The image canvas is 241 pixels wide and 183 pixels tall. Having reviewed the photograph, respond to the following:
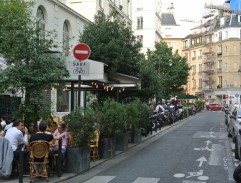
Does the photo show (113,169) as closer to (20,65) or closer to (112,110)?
(112,110)

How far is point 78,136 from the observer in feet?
37.1

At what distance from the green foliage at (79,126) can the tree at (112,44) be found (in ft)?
35.5

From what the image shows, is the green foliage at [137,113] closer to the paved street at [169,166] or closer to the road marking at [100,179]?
the paved street at [169,166]

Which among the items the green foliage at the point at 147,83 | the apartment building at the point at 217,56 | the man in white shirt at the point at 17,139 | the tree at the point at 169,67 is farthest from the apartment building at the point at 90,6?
the apartment building at the point at 217,56

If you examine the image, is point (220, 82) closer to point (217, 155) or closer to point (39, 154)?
point (217, 155)

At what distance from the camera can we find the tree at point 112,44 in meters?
22.5

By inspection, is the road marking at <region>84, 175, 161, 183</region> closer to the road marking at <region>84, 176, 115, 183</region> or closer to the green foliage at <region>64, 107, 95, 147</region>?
the road marking at <region>84, 176, 115, 183</region>

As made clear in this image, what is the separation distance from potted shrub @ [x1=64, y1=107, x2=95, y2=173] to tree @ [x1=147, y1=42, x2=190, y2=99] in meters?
45.2

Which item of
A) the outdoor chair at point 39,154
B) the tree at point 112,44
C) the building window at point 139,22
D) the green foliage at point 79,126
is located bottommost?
the outdoor chair at point 39,154

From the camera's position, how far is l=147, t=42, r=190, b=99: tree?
57406mm

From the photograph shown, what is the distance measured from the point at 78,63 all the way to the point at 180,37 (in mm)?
100787

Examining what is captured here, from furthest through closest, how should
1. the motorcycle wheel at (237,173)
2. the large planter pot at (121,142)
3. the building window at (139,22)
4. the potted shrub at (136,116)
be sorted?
1. the building window at (139,22)
2. the potted shrub at (136,116)
3. the large planter pot at (121,142)
4. the motorcycle wheel at (237,173)

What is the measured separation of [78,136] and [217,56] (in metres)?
85.6

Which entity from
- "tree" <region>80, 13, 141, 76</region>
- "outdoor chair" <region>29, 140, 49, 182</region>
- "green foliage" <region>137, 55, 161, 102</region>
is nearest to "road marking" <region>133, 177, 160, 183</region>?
"outdoor chair" <region>29, 140, 49, 182</region>
